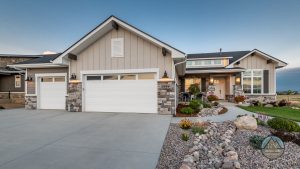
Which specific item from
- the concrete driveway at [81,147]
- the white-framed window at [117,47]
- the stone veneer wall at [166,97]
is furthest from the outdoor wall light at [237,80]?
the concrete driveway at [81,147]

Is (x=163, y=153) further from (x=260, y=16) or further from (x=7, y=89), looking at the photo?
(x=7, y=89)

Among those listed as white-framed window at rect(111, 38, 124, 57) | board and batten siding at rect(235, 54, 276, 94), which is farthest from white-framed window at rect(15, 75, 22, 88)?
board and batten siding at rect(235, 54, 276, 94)

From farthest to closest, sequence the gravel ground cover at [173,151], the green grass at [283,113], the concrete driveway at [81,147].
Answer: the green grass at [283,113], the gravel ground cover at [173,151], the concrete driveway at [81,147]

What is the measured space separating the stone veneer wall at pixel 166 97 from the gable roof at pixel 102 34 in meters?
1.59

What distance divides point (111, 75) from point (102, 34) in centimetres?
245

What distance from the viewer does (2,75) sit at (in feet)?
52.6

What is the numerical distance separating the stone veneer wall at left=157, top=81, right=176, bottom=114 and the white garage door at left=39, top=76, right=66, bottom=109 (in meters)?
6.54

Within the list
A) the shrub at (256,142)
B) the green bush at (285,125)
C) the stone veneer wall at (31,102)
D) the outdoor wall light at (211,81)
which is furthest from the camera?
the outdoor wall light at (211,81)

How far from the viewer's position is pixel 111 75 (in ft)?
29.7

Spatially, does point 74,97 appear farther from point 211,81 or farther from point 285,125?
point 211,81

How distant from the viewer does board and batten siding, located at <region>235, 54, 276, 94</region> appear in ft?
46.7

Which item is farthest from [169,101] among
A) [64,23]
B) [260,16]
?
[64,23]

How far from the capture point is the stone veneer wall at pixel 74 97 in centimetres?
926

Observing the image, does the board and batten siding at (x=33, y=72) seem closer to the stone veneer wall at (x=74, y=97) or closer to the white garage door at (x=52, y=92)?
the white garage door at (x=52, y=92)
